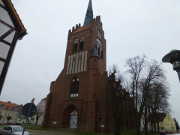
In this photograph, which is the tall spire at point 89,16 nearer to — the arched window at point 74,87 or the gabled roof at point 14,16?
the arched window at point 74,87

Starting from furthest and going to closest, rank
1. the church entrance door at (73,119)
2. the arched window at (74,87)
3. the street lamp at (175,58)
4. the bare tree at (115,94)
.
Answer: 1. the arched window at (74,87)
2. the church entrance door at (73,119)
3. the bare tree at (115,94)
4. the street lamp at (175,58)

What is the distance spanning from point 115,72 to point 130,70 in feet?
8.64

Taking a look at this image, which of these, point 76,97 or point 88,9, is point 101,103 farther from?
point 88,9

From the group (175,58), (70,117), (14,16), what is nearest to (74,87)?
(70,117)

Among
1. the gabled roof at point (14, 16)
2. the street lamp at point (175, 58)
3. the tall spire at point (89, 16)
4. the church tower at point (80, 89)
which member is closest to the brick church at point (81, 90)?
the church tower at point (80, 89)

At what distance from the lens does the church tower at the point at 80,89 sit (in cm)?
2263

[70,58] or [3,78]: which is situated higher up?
[70,58]

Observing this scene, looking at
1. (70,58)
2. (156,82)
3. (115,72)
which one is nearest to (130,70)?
(115,72)

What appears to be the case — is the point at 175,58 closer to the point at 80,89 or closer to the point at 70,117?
the point at 80,89

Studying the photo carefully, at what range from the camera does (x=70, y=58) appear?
30.6 m

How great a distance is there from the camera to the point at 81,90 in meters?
25.5

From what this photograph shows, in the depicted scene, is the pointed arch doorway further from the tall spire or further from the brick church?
the tall spire

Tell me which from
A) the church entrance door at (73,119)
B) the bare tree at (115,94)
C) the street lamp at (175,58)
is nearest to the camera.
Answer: the street lamp at (175,58)

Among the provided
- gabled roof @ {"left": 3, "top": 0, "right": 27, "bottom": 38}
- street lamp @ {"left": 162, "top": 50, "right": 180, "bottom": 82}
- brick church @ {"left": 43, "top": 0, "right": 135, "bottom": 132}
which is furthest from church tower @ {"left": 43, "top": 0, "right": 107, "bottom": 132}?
street lamp @ {"left": 162, "top": 50, "right": 180, "bottom": 82}
